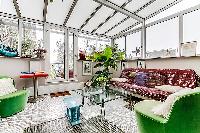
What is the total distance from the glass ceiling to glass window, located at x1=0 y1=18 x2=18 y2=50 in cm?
34

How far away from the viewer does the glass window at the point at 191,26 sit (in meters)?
4.57

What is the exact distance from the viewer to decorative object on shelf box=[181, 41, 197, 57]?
4211 mm

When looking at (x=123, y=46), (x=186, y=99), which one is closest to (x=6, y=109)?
(x=186, y=99)

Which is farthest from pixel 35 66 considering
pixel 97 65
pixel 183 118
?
pixel 183 118

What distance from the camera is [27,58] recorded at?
4.95m

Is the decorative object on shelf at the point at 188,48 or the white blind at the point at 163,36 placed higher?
the white blind at the point at 163,36

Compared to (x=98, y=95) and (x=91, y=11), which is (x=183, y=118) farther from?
(x=91, y=11)

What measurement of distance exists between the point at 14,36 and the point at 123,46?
188 inches

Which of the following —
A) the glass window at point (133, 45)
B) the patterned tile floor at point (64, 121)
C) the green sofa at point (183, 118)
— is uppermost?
the glass window at point (133, 45)

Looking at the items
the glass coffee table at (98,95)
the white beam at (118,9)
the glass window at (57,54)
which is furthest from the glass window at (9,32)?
Answer: the glass coffee table at (98,95)

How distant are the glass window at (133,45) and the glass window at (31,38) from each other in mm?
3913

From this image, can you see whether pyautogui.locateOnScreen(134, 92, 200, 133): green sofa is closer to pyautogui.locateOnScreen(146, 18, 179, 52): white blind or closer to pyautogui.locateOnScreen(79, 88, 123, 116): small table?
pyautogui.locateOnScreen(79, 88, 123, 116): small table

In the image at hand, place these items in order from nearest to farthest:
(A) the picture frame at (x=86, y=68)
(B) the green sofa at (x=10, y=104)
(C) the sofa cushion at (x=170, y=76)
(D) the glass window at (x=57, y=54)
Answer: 1. (B) the green sofa at (x=10, y=104)
2. (C) the sofa cushion at (x=170, y=76)
3. (D) the glass window at (x=57, y=54)
4. (A) the picture frame at (x=86, y=68)

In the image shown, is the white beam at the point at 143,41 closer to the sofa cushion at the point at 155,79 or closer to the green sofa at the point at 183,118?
the sofa cushion at the point at 155,79
